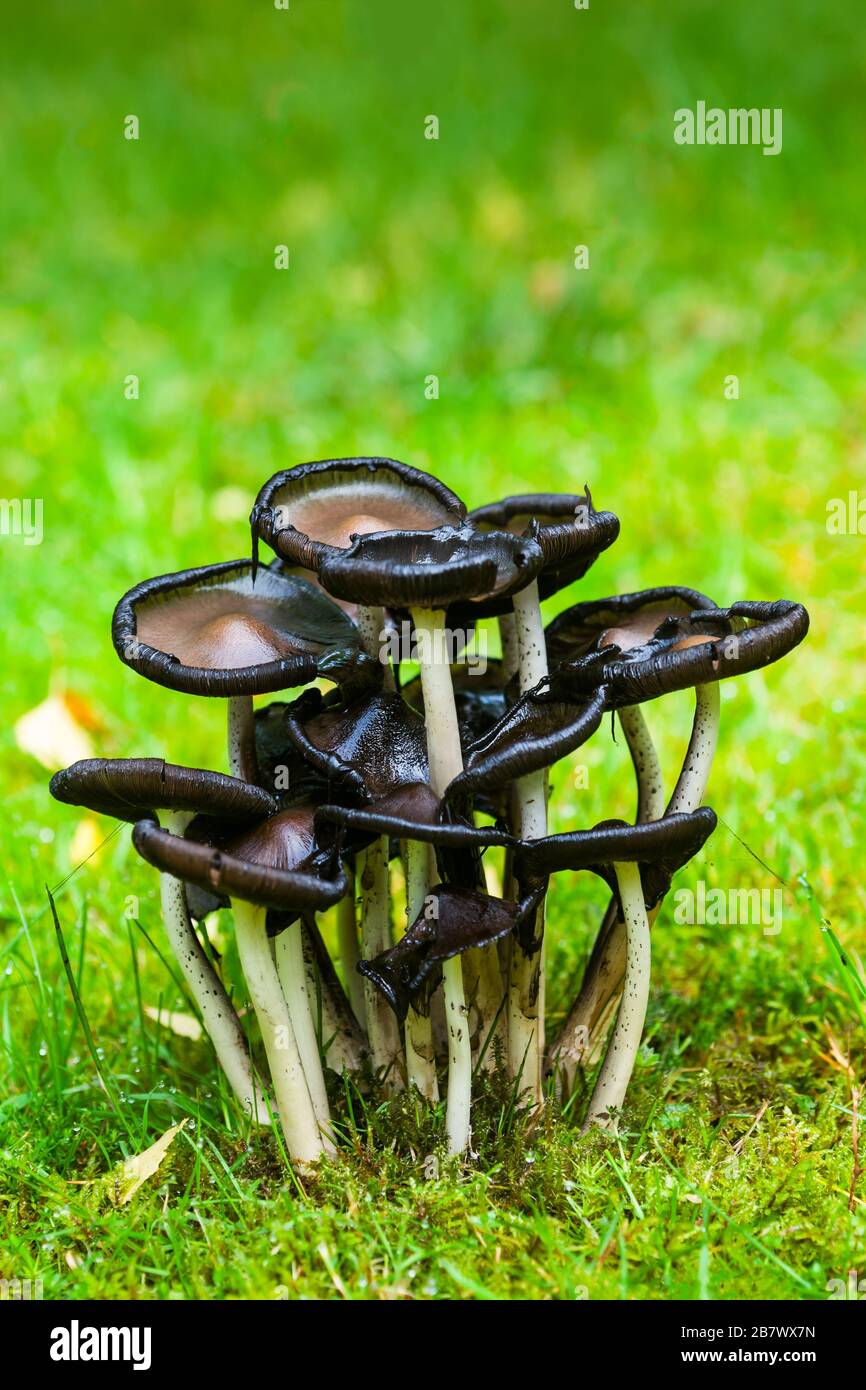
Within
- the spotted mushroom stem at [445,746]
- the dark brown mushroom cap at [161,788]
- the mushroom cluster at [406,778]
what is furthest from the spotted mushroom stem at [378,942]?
the dark brown mushroom cap at [161,788]

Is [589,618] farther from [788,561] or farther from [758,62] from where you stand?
[758,62]

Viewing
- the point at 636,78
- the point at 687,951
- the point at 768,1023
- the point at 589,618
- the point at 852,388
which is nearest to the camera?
the point at 589,618

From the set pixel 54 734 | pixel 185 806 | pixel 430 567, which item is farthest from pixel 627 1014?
pixel 54 734

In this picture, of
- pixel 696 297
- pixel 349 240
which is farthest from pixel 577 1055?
pixel 349 240

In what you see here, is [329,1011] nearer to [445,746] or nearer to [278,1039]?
[278,1039]

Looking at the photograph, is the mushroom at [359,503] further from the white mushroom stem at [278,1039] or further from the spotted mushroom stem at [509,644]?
the white mushroom stem at [278,1039]
